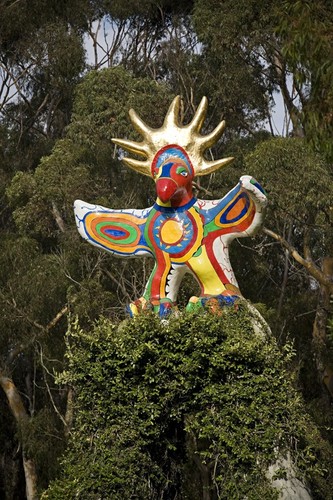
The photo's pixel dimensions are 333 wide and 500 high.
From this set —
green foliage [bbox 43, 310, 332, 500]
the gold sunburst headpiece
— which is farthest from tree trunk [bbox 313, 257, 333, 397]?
green foliage [bbox 43, 310, 332, 500]

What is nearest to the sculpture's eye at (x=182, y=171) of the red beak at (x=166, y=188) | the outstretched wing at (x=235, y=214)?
the red beak at (x=166, y=188)

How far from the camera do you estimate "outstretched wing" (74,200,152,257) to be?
14773 millimetres

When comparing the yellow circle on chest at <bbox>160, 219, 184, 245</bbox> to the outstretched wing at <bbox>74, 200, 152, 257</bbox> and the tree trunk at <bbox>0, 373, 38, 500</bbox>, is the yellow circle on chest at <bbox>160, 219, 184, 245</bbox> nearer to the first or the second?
the outstretched wing at <bbox>74, 200, 152, 257</bbox>

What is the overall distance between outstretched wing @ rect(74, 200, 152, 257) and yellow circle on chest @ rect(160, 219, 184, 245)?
32cm

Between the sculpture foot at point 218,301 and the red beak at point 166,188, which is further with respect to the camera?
the red beak at point 166,188

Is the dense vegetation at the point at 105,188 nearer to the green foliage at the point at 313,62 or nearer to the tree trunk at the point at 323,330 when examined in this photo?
the tree trunk at the point at 323,330

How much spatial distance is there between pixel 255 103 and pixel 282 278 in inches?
147

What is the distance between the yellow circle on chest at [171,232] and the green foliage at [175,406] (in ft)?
7.83

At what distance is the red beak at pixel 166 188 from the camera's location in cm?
1430

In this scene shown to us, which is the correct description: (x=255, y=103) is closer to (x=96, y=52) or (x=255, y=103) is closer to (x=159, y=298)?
(x=96, y=52)

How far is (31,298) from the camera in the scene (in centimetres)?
2114

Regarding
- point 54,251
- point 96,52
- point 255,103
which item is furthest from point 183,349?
point 96,52

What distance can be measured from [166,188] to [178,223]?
18.2 inches

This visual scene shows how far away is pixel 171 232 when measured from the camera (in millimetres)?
14453
